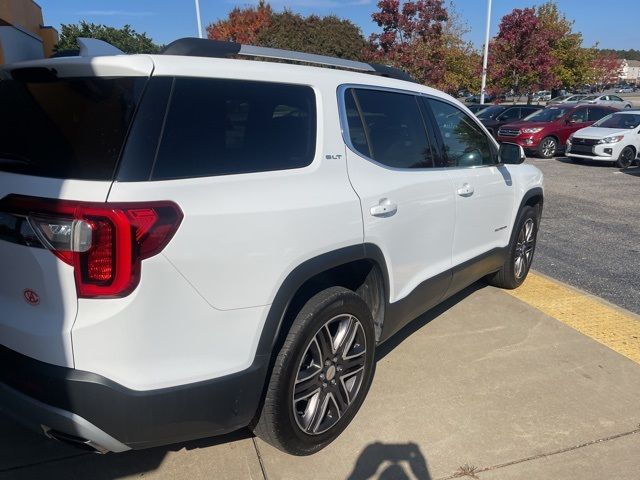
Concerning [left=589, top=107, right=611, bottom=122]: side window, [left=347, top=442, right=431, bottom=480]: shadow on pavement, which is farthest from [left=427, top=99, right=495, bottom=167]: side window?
[left=589, top=107, right=611, bottom=122]: side window

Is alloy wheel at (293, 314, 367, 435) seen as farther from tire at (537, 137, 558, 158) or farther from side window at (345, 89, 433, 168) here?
tire at (537, 137, 558, 158)

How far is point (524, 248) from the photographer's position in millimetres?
4957

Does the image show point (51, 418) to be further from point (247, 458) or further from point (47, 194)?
point (247, 458)

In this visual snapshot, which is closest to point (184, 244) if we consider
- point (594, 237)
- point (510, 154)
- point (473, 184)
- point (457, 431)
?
point (457, 431)

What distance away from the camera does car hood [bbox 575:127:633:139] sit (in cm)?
1413

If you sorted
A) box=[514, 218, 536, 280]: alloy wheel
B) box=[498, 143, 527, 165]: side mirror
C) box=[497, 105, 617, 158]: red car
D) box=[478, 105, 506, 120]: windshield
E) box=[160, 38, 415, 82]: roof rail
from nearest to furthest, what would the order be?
box=[160, 38, 415, 82]: roof rail, box=[498, 143, 527, 165]: side mirror, box=[514, 218, 536, 280]: alloy wheel, box=[497, 105, 617, 158]: red car, box=[478, 105, 506, 120]: windshield

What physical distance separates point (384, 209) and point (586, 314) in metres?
2.74

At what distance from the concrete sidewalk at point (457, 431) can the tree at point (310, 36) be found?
33.0 m

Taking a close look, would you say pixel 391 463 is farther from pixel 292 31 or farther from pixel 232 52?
pixel 292 31

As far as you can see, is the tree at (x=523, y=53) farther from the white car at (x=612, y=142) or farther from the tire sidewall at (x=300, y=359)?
the tire sidewall at (x=300, y=359)

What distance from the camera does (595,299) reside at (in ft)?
15.9

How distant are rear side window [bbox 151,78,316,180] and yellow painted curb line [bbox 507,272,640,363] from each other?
2.99m

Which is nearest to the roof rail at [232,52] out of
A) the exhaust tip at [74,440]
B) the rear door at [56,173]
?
the rear door at [56,173]

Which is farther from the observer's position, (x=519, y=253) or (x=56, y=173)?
(x=519, y=253)
